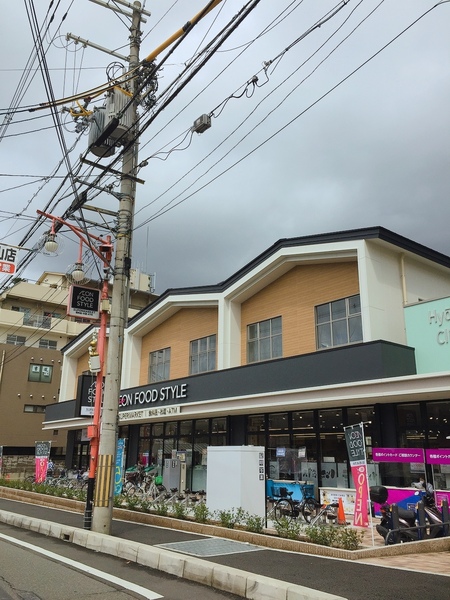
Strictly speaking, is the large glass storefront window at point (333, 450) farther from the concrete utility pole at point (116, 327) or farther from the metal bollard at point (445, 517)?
the concrete utility pole at point (116, 327)

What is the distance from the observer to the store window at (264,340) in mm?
19406

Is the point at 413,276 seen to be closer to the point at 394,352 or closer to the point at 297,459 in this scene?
the point at 394,352

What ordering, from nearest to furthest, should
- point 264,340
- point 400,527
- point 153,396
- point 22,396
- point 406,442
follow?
point 400,527 → point 406,442 → point 264,340 → point 153,396 → point 22,396

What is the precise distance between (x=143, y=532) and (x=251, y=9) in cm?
1065

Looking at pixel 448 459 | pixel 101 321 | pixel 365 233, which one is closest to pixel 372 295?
pixel 365 233

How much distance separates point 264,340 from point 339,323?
3692 mm

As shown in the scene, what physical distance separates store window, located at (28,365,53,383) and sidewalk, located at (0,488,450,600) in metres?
31.8

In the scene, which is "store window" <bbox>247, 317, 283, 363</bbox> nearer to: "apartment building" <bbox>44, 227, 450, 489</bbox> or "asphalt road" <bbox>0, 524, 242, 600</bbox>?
"apartment building" <bbox>44, 227, 450, 489</bbox>

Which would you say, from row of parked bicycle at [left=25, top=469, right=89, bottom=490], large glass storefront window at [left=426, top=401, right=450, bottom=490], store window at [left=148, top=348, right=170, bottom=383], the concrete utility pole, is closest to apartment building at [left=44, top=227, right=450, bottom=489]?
large glass storefront window at [left=426, top=401, right=450, bottom=490]

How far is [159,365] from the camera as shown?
25.8 m

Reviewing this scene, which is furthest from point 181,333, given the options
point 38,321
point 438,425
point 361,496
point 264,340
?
point 38,321

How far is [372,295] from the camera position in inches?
607

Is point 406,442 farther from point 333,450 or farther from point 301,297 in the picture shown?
point 301,297

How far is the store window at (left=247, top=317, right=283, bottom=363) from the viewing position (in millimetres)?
19406
